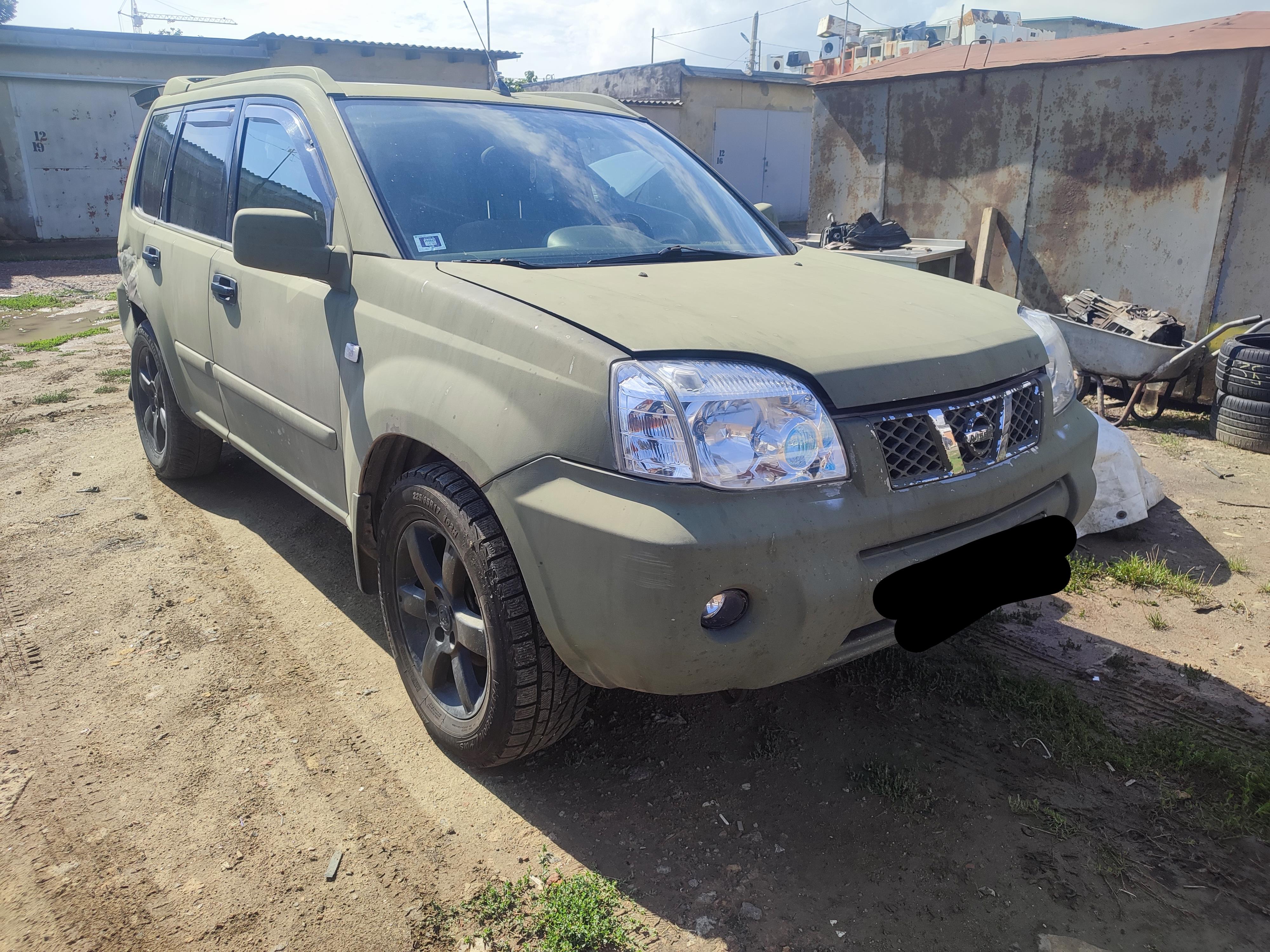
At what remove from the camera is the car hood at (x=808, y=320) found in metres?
1.99

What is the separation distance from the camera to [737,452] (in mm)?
1883

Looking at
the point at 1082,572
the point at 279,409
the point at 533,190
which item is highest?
the point at 533,190

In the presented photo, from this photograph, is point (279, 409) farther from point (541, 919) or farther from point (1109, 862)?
point (1109, 862)

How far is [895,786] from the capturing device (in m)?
2.41

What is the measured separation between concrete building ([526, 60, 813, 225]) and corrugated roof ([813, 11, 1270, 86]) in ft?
41.3

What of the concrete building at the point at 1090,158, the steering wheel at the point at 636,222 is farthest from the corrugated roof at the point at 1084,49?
the steering wheel at the point at 636,222

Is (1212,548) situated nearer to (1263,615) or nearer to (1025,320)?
(1263,615)

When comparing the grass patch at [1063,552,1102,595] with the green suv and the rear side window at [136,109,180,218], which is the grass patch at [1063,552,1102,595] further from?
the rear side window at [136,109,180,218]

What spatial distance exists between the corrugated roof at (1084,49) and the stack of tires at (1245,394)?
7.22 ft

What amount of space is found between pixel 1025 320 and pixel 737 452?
1290mm

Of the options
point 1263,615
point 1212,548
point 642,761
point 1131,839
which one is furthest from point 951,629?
point 1212,548

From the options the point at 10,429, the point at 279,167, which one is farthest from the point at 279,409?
the point at 10,429

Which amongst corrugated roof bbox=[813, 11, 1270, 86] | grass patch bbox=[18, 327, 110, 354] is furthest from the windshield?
grass patch bbox=[18, 327, 110, 354]

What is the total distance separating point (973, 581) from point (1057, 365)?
832 mm
